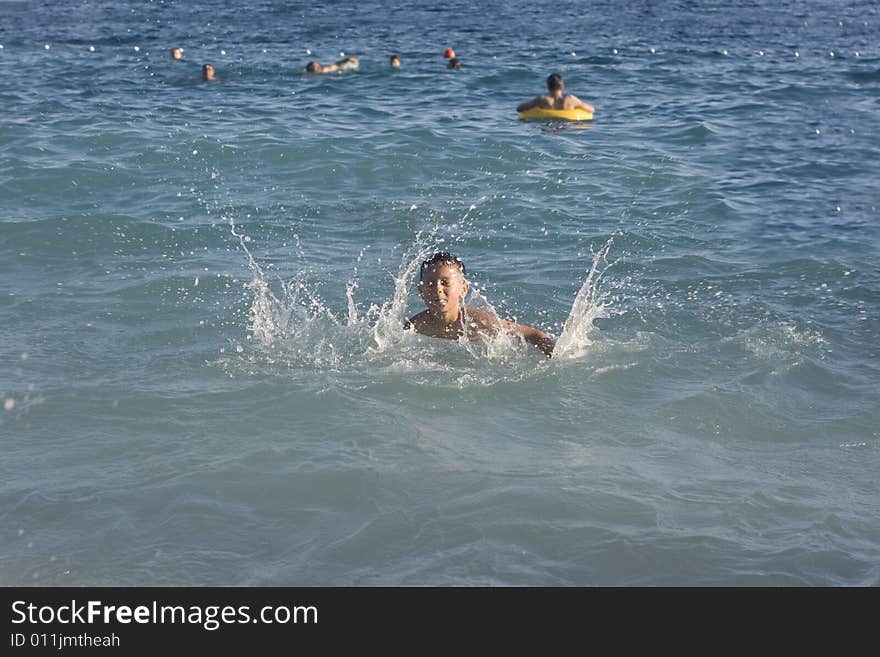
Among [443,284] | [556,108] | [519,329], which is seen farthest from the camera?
[556,108]

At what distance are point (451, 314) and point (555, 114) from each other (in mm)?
9168

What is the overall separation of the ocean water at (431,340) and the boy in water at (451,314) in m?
0.12

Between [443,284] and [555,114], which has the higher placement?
[555,114]

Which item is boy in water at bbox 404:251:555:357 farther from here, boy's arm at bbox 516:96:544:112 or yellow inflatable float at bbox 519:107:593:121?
boy's arm at bbox 516:96:544:112

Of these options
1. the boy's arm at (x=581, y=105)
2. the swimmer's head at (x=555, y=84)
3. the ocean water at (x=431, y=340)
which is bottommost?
the ocean water at (x=431, y=340)

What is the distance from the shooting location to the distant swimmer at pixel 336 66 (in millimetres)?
20000

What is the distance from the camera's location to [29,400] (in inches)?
302

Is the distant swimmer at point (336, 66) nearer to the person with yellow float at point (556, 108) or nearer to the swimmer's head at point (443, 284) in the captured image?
the person with yellow float at point (556, 108)

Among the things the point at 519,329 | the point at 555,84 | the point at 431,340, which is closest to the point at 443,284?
the point at 431,340

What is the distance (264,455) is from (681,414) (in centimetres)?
282

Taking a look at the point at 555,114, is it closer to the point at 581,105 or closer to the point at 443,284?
the point at 581,105

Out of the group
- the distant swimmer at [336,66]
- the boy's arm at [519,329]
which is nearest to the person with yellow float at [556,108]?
the distant swimmer at [336,66]

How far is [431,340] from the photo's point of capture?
28.3ft

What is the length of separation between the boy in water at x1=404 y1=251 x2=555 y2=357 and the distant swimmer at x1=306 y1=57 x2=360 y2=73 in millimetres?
12239
